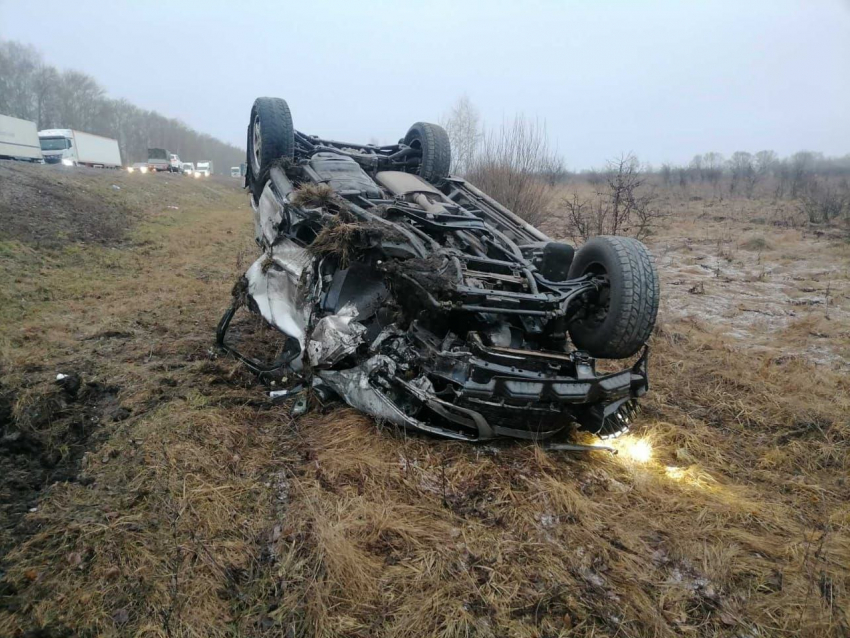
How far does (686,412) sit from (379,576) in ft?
9.16

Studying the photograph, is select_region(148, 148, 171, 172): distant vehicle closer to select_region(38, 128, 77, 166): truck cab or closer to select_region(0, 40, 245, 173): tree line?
select_region(38, 128, 77, 166): truck cab

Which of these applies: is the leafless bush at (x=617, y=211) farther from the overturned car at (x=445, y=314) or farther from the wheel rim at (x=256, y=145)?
the wheel rim at (x=256, y=145)

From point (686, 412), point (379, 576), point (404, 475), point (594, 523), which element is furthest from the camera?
point (686, 412)

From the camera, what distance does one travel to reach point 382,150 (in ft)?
19.9

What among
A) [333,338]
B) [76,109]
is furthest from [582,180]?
[76,109]

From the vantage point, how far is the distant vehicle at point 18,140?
1816 centimetres

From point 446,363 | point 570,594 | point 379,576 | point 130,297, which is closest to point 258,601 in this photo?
point 379,576

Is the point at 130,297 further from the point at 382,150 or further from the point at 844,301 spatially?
the point at 844,301

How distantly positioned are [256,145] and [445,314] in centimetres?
360

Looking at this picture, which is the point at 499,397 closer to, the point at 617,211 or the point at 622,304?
the point at 622,304

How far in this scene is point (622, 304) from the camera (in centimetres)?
320

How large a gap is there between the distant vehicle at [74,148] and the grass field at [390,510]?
24.6m

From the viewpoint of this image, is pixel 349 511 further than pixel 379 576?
Yes

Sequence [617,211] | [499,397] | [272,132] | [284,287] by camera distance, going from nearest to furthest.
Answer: [499,397], [284,287], [272,132], [617,211]
